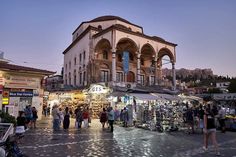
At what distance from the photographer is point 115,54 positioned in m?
28.9

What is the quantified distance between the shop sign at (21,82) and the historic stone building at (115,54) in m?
7.79

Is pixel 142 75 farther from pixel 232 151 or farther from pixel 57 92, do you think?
pixel 232 151

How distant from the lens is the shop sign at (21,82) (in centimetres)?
2014

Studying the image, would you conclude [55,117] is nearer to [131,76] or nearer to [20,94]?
[20,94]

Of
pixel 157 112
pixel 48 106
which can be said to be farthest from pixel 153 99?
pixel 48 106

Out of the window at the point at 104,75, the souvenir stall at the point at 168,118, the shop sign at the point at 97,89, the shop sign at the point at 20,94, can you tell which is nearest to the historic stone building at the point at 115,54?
the window at the point at 104,75

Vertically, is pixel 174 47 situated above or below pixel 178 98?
above

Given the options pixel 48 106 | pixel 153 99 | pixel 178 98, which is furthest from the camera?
pixel 48 106

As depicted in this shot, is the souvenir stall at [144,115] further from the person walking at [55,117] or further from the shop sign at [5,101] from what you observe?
the shop sign at [5,101]

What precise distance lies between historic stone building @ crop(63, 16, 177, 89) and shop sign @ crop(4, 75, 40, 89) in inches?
307

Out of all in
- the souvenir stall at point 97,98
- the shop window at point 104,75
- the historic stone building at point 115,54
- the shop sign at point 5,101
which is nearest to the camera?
the shop sign at point 5,101

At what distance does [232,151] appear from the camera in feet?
33.1

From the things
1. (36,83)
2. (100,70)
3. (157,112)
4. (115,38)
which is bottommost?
(157,112)

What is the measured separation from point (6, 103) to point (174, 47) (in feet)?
79.4
